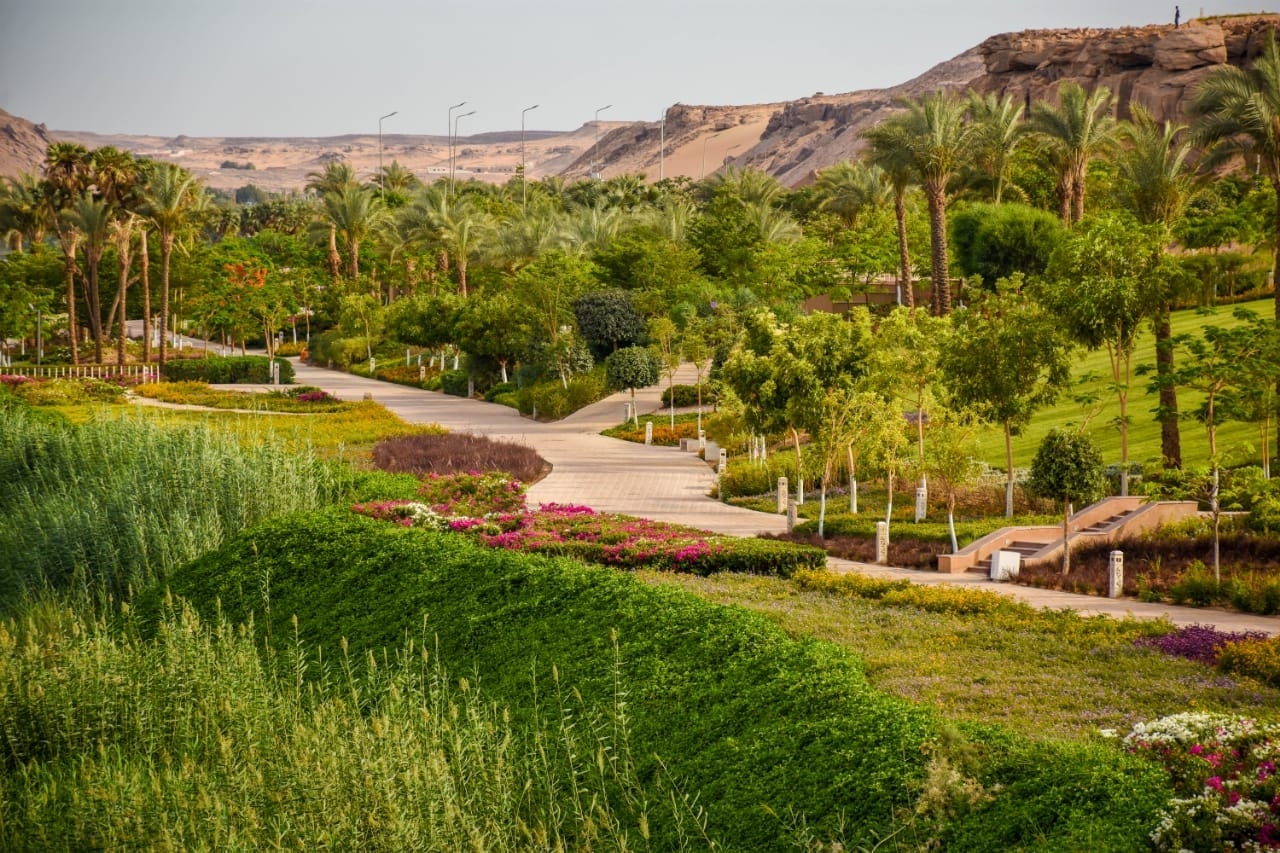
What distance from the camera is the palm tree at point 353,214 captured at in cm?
7175

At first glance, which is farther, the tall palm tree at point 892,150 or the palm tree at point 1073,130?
the palm tree at point 1073,130

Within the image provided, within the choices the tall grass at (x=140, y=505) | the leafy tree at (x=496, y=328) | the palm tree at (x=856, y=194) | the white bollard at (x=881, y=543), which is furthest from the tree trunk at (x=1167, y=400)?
the palm tree at (x=856, y=194)

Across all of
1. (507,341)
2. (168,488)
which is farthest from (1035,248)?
(168,488)

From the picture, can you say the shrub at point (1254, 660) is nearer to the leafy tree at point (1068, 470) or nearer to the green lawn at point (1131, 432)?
the leafy tree at point (1068, 470)

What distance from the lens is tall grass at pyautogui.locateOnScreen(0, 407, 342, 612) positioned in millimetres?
13719

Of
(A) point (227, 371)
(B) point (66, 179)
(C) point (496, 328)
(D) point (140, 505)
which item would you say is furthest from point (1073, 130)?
(B) point (66, 179)

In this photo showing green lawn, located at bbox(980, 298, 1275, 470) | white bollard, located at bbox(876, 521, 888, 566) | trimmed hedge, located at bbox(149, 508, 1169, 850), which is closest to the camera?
trimmed hedge, located at bbox(149, 508, 1169, 850)

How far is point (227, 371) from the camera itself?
5372 centimetres

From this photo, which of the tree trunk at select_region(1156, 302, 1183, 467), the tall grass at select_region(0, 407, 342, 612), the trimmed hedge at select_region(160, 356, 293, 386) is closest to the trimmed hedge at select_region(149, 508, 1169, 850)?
the tall grass at select_region(0, 407, 342, 612)

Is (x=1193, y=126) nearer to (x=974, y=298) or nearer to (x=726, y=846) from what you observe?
(x=974, y=298)

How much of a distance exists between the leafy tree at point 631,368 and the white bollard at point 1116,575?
2413 cm

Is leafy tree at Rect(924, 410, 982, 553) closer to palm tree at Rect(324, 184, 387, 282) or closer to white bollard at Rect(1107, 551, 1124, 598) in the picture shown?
white bollard at Rect(1107, 551, 1124, 598)

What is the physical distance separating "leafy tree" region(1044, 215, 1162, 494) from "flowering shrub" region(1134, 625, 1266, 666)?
1144 centimetres

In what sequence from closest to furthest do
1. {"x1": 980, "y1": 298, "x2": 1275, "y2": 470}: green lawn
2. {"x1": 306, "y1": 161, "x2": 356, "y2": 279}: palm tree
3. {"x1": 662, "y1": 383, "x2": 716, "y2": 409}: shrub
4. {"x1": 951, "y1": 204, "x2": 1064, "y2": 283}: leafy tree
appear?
1. {"x1": 980, "y1": 298, "x2": 1275, "y2": 470}: green lawn
2. {"x1": 662, "y1": 383, "x2": 716, "y2": 409}: shrub
3. {"x1": 951, "y1": 204, "x2": 1064, "y2": 283}: leafy tree
4. {"x1": 306, "y1": 161, "x2": 356, "y2": 279}: palm tree
